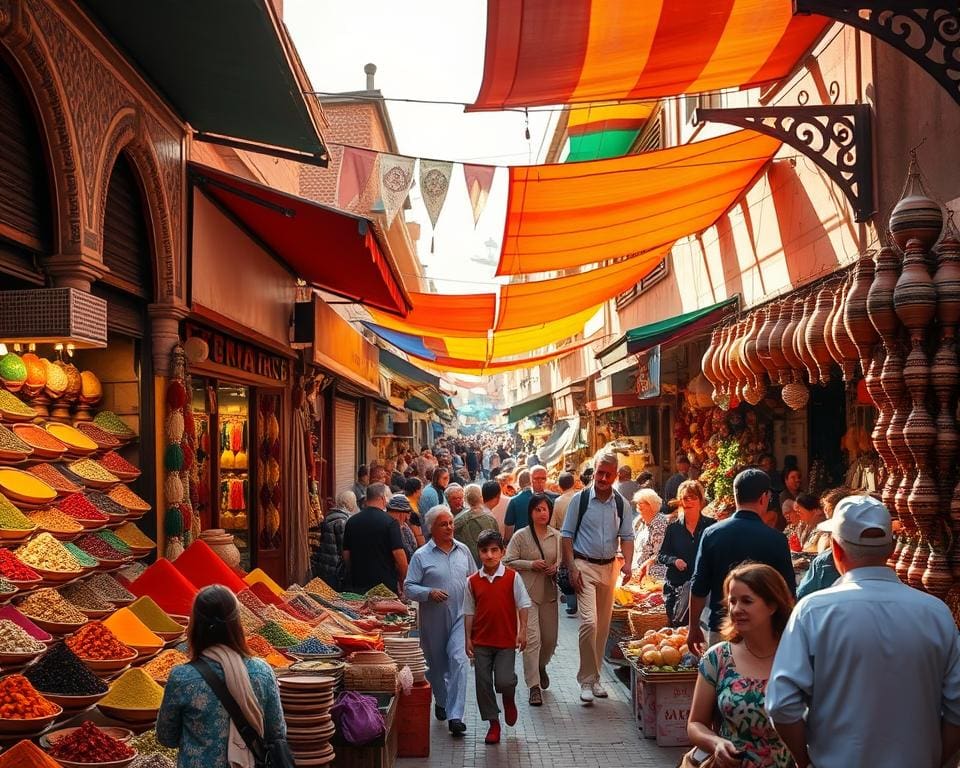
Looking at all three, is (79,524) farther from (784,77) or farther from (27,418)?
(784,77)

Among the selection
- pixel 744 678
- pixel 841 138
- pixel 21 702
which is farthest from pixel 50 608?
pixel 841 138

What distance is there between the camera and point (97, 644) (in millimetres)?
4801

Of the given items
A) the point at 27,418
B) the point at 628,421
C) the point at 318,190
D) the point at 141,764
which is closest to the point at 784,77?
the point at 27,418

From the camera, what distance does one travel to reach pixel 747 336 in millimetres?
7641

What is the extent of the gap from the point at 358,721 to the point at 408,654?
1.33m

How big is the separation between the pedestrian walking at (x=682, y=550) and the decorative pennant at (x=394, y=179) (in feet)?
11.7

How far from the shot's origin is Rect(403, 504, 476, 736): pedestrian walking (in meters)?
7.26

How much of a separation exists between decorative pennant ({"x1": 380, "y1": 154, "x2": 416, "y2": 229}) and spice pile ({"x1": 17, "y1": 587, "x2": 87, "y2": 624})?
4844 millimetres

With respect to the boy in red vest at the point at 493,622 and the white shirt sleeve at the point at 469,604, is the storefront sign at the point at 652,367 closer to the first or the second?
the boy in red vest at the point at 493,622

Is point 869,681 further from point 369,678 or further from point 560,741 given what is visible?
point 560,741

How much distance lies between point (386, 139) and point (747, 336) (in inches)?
1155

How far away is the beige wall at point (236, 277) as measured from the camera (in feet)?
24.2

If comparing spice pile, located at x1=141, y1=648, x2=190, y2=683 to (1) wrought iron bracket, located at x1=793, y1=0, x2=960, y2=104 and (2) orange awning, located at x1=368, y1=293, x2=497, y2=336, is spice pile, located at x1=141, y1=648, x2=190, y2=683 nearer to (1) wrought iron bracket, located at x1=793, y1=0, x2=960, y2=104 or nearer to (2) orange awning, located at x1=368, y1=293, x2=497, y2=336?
(1) wrought iron bracket, located at x1=793, y1=0, x2=960, y2=104

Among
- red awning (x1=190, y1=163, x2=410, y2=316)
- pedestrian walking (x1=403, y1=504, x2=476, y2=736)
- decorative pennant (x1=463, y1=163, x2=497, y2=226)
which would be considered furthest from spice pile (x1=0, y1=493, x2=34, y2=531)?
decorative pennant (x1=463, y1=163, x2=497, y2=226)
